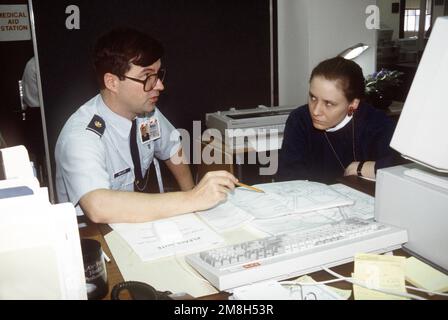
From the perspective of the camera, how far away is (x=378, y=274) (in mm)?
971

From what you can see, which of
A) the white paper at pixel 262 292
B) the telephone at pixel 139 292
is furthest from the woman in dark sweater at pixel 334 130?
the telephone at pixel 139 292

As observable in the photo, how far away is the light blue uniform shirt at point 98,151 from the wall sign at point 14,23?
6.80 ft

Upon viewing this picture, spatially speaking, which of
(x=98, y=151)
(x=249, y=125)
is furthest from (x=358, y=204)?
(x=249, y=125)

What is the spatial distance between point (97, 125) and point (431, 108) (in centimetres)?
115

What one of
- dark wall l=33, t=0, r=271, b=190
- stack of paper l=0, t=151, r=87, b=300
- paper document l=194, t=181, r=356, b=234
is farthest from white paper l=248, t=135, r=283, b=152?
stack of paper l=0, t=151, r=87, b=300

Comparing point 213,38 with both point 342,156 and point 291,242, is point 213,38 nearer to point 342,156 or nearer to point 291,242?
point 342,156

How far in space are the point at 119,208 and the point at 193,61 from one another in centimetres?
196

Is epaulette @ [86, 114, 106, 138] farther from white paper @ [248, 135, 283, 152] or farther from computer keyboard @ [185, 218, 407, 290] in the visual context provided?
white paper @ [248, 135, 283, 152]

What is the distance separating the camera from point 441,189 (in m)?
1.01

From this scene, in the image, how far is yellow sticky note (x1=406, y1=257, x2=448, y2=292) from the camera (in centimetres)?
96

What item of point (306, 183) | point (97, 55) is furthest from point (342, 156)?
point (97, 55)

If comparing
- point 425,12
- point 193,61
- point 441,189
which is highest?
point 425,12

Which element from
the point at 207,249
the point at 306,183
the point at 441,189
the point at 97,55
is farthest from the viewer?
the point at 97,55

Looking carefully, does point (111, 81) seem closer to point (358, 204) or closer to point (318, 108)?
point (318, 108)
